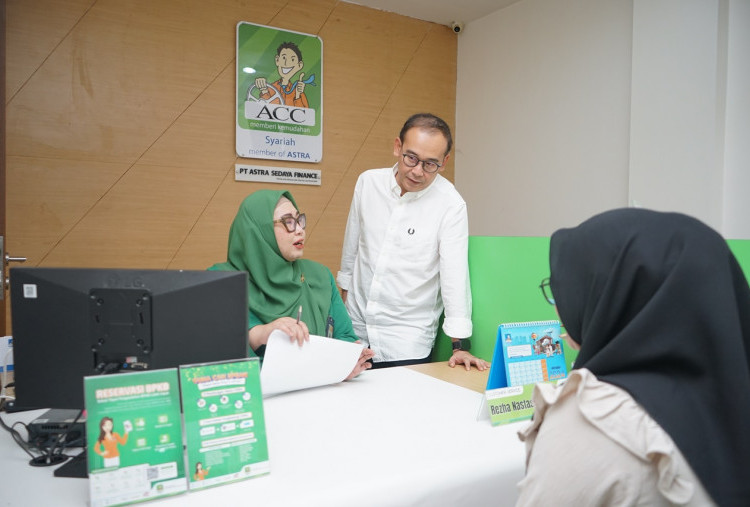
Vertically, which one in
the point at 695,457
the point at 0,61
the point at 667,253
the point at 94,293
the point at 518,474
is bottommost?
the point at 518,474

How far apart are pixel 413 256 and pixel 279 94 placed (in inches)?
67.9

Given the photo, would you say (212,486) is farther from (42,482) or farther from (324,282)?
(324,282)

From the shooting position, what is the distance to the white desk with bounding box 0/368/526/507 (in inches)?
43.6

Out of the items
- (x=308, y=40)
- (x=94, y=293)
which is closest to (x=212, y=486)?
(x=94, y=293)

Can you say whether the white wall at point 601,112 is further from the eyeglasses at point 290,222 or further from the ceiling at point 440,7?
the eyeglasses at point 290,222

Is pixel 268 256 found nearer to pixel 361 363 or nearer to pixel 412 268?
pixel 361 363

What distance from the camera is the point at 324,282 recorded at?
2.16 meters

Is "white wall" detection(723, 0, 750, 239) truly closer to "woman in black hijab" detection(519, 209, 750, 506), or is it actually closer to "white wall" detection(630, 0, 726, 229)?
"white wall" detection(630, 0, 726, 229)

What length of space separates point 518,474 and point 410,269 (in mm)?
1206

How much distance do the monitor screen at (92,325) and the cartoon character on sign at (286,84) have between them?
2.48m

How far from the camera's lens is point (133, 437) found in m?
1.08

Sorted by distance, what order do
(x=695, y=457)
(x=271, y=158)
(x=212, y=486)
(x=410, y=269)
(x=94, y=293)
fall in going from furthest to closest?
(x=271, y=158)
(x=410, y=269)
(x=94, y=293)
(x=212, y=486)
(x=695, y=457)

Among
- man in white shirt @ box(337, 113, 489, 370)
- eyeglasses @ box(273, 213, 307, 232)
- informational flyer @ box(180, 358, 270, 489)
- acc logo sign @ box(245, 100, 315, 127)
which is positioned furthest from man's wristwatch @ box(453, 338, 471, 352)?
acc logo sign @ box(245, 100, 315, 127)

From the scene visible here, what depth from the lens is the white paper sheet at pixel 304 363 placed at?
1.62m
